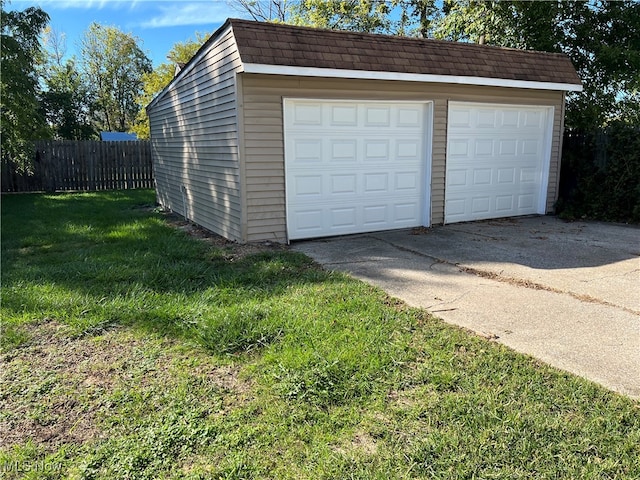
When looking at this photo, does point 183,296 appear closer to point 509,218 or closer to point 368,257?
point 368,257

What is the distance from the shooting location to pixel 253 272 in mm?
4941

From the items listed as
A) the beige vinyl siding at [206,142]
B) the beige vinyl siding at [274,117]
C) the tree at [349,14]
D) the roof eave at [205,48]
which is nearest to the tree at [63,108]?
the tree at [349,14]

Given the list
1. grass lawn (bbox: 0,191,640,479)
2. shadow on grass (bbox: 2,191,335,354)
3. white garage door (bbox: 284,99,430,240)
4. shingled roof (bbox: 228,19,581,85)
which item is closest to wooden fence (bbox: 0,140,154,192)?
shadow on grass (bbox: 2,191,335,354)

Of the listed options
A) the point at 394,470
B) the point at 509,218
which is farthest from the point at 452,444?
the point at 509,218

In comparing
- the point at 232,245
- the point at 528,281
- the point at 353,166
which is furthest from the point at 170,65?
the point at 528,281

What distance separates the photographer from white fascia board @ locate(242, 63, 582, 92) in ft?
19.0

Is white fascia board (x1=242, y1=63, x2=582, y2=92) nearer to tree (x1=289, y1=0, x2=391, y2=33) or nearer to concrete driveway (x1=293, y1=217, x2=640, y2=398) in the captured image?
concrete driveway (x1=293, y1=217, x2=640, y2=398)

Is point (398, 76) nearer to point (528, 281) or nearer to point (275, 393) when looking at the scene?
point (528, 281)

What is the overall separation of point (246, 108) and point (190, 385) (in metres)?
4.15

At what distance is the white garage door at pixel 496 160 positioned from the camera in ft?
25.4

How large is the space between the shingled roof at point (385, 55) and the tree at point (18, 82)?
26.4 feet

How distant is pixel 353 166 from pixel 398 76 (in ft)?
4.74

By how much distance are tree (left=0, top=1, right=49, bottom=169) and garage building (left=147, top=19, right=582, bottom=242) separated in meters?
5.35

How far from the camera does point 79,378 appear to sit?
9.31ft
